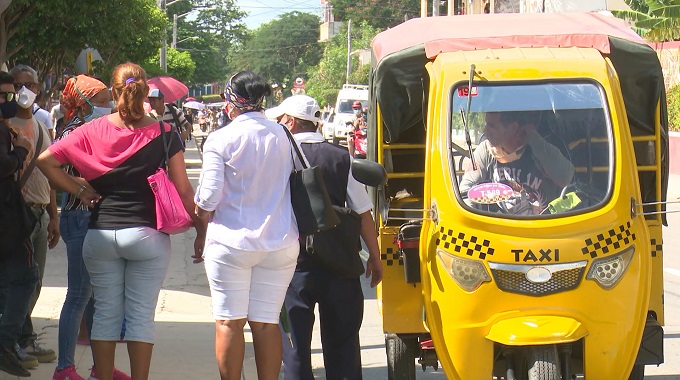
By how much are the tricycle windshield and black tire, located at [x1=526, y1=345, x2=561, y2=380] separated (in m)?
0.68

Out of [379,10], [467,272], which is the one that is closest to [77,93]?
[467,272]

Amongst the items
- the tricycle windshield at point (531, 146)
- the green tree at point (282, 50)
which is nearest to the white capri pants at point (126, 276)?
the tricycle windshield at point (531, 146)

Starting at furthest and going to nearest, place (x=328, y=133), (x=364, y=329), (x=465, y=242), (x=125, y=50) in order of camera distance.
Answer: (x=328, y=133) < (x=125, y=50) < (x=364, y=329) < (x=465, y=242)

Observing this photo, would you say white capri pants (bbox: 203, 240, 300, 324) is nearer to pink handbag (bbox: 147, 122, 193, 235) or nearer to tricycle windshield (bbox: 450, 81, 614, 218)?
pink handbag (bbox: 147, 122, 193, 235)

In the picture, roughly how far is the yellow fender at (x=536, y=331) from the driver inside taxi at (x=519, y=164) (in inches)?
21.1

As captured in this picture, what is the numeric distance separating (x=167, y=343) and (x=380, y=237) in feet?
7.56

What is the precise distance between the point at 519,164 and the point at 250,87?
142cm

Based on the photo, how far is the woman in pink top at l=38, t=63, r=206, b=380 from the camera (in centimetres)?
547

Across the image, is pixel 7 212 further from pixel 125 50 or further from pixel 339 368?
pixel 125 50

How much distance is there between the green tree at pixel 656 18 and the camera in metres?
25.5

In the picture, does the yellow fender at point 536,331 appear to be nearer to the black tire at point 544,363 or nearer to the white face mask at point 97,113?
the black tire at point 544,363

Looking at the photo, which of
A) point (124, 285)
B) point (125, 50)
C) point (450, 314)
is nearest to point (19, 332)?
point (124, 285)

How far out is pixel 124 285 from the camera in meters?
5.58

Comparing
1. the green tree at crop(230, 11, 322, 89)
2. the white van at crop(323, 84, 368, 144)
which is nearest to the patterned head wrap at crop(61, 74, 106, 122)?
the white van at crop(323, 84, 368, 144)
